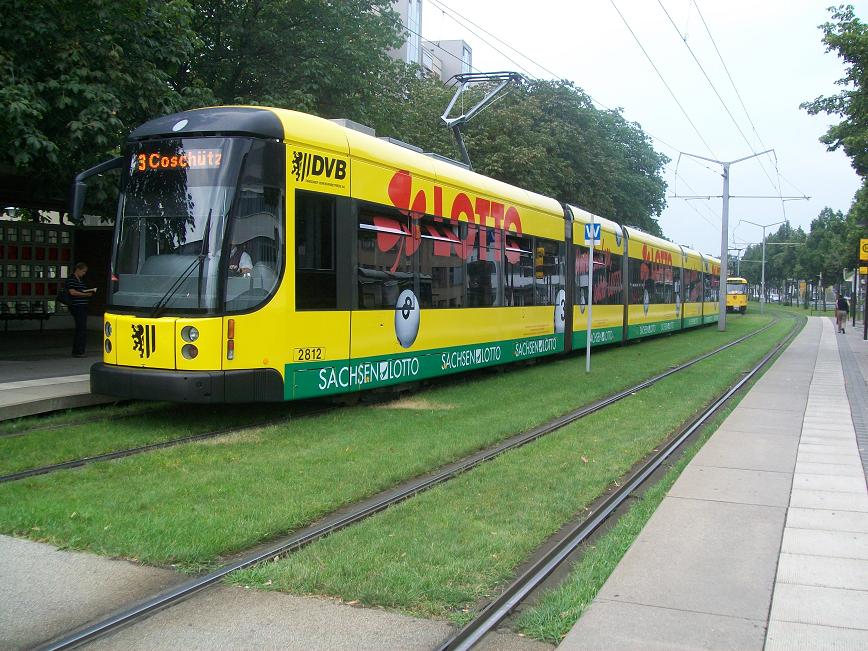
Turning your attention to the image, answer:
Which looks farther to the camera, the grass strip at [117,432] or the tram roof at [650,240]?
the tram roof at [650,240]

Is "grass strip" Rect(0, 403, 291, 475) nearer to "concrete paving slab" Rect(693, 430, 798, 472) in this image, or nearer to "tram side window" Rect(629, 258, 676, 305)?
"concrete paving slab" Rect(693, 430, 798, 472)

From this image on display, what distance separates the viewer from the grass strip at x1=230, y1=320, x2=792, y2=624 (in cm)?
450

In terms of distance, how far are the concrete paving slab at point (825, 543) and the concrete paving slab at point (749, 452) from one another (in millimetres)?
2107

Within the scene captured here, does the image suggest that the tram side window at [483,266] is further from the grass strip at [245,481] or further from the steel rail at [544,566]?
the steel rail at [544,566]

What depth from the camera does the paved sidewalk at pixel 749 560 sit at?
404cm

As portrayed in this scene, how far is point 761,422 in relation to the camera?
10.8 m

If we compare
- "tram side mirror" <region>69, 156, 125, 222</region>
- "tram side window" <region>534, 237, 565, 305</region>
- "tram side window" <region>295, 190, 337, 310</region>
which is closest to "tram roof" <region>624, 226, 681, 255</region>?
"tram side window" <region>534, 237, 565, 305</region>

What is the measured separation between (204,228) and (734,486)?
19.3 feet

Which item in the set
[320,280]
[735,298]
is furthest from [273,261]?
[735,298]

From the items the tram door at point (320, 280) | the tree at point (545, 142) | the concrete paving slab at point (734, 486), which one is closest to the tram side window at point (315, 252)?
the tram door at point (320, 280)

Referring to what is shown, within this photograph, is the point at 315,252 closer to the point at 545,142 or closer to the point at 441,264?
the point at 441,264

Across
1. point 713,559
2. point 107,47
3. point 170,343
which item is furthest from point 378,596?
point 107,47

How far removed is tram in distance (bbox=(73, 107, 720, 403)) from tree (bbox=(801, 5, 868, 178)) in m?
12.5

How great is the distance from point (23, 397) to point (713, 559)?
7958 mm
